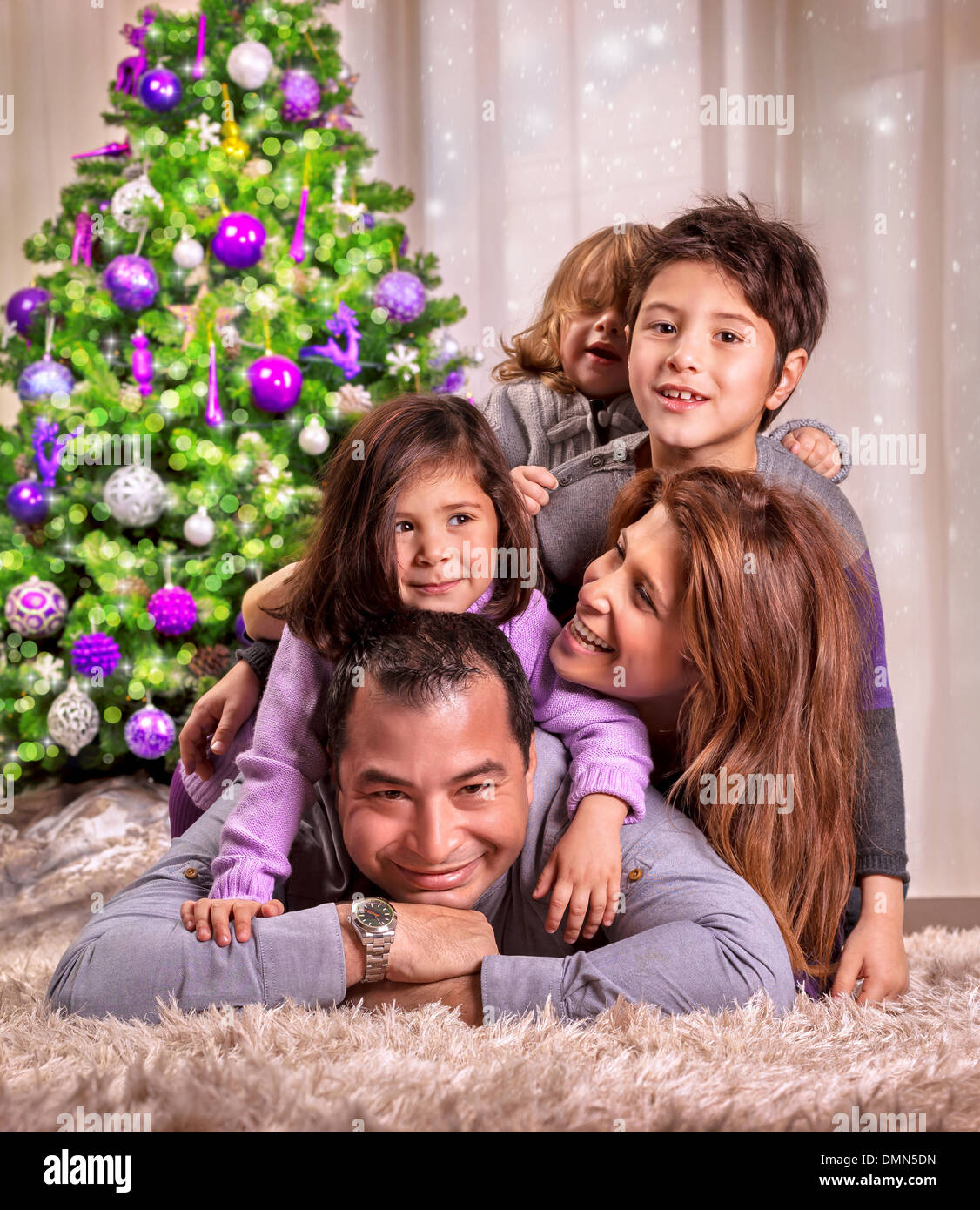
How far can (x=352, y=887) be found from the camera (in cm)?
153

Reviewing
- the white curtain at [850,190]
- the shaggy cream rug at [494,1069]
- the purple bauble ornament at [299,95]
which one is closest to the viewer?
the shaggy cream rug at [494,1069]

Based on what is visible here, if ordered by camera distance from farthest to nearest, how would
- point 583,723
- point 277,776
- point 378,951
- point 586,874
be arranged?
point 583,723 < point 277,776 < point 586,874 < point 378,951

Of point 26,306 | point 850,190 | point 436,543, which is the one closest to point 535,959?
point 436,543

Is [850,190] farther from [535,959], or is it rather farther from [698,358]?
[535,959]

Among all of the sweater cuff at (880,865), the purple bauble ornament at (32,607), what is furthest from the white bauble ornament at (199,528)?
the sweater cuff at (880,865)

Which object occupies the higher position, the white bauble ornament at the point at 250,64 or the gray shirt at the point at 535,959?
the white bauble ornament at the point at 250,64

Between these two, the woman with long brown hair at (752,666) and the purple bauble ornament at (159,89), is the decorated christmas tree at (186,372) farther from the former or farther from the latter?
the woman with long brown hair at (752,666)

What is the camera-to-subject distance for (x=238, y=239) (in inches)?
115

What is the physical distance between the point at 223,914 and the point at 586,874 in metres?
0.44

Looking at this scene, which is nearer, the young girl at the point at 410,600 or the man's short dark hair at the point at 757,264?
the young girl at the point at 410,600

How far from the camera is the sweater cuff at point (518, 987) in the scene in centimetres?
127

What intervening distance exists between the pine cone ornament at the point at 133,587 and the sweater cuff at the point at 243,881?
1.75m
